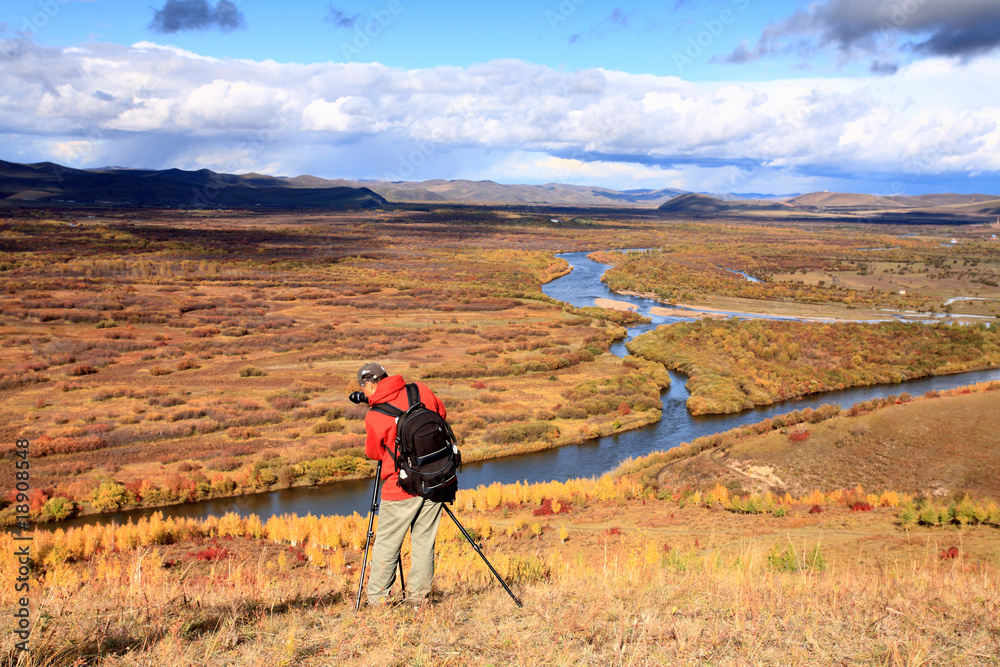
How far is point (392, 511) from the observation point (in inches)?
220

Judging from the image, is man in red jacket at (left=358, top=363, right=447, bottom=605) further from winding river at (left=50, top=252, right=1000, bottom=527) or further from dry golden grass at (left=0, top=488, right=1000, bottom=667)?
winding river at (left=50, top=252, right=1000, bottom=527)

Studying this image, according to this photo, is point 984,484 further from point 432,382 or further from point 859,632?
point 432,382

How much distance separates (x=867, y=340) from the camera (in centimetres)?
4269

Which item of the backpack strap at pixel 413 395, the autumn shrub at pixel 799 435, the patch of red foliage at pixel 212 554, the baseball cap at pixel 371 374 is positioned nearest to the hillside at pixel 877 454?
the autumn shrub at pixel 799 435

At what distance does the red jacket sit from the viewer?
529 cm

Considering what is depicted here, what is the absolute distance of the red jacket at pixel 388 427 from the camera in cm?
529

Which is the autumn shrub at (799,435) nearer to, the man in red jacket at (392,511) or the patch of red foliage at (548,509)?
the patch of red foliage at (548,509)

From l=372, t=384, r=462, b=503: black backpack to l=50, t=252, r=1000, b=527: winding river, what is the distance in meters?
15.3

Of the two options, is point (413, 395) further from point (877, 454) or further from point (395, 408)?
point (877, 454)

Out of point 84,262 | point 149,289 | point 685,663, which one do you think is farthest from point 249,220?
point 685,663

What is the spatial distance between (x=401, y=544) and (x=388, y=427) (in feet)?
4.01

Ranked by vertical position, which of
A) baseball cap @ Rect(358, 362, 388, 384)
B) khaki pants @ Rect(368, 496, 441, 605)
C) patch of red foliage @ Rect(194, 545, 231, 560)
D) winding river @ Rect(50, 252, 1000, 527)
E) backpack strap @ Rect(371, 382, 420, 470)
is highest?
baseball cap @ Rect(358, 362, 388, 384)

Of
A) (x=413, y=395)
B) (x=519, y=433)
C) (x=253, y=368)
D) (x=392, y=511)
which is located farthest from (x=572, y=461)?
(x=413, y=395)

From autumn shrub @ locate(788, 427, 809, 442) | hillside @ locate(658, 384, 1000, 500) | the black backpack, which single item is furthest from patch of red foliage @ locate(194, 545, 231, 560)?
autumn shrub @ locate(788, 427, 809, 442)
